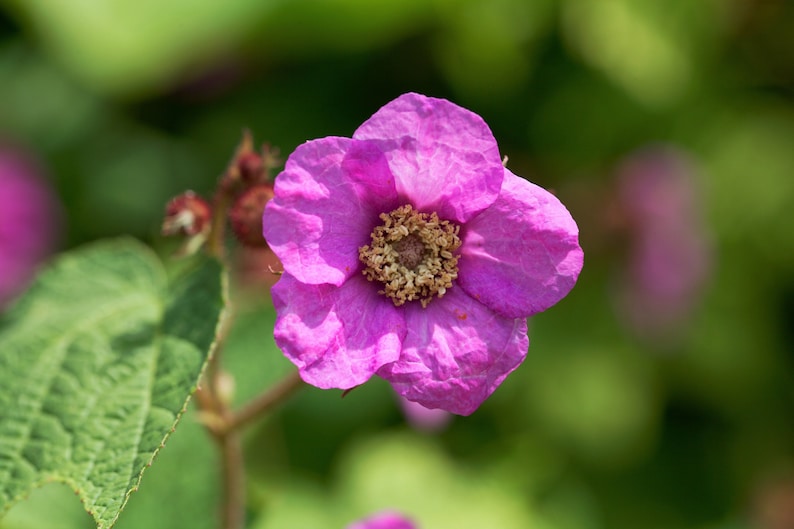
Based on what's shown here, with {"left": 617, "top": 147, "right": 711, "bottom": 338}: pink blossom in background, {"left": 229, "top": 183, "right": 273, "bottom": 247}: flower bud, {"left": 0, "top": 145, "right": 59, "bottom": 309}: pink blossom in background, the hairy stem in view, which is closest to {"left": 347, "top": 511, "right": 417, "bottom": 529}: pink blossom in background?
the hairy stem

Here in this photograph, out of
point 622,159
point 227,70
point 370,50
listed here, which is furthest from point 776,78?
point 227,70

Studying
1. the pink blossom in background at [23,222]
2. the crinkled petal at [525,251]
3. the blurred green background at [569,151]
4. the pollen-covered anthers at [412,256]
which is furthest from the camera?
the pink blossom in background at [23,222]

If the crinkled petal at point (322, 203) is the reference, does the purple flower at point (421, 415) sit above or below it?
below

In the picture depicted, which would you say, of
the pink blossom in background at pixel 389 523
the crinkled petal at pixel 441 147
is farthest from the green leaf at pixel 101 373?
the pink blossom in background at pixel 389 523

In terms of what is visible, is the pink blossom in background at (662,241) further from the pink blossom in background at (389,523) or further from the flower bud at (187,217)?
the flower bud at (187,217)

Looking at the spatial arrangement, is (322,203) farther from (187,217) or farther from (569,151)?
(569,151)

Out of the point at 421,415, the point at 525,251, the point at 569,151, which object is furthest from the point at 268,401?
the point at 569,151

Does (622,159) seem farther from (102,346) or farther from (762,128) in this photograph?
(102,346)
